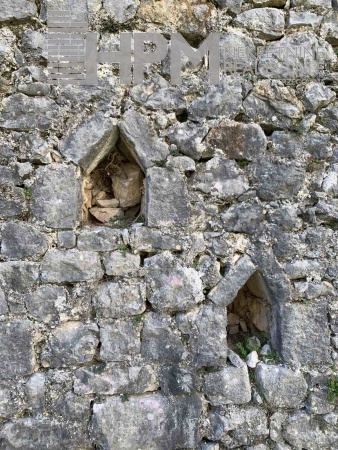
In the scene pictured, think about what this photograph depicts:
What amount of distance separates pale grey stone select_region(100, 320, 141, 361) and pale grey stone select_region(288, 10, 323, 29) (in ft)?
7.49

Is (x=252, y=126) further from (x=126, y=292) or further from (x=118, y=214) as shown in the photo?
(x=126, y=292)

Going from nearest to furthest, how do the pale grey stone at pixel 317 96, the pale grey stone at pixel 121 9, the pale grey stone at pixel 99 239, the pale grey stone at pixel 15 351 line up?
the pale grey stone at pixel 15 351
the pale grey stone at pixel 99 239
the pale grey stone at pixel 121 9
the pale grey stone at pixel 317 96

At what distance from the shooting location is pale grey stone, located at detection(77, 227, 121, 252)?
2.33 meters

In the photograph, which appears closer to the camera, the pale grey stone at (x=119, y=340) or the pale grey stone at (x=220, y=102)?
the pale grey stone at (x=119, y=340)

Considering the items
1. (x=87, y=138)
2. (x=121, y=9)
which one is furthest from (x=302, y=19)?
(x=87, y=138)

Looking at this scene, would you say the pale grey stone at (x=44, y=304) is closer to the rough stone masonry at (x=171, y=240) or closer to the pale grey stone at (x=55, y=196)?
the rough stone masonry at (x=171, y=240)

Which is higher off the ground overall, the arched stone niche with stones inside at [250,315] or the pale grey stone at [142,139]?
the pale grey stone at [142,139]

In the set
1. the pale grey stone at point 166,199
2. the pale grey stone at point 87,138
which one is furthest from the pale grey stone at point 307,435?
the pale grey stone at point 87,138

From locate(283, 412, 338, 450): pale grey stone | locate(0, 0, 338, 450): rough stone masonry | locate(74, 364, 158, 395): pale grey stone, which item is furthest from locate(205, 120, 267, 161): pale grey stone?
locate(283, 412, 338, 450): pale grey stone

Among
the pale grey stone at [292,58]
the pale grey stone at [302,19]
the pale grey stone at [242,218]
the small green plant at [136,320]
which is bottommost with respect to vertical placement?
the small green plant at [136,320]

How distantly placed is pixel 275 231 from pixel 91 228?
1.19 meters

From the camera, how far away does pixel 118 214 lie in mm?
2588

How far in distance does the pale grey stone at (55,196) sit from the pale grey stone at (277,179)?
119 cm

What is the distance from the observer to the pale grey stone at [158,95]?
8.03 ft
